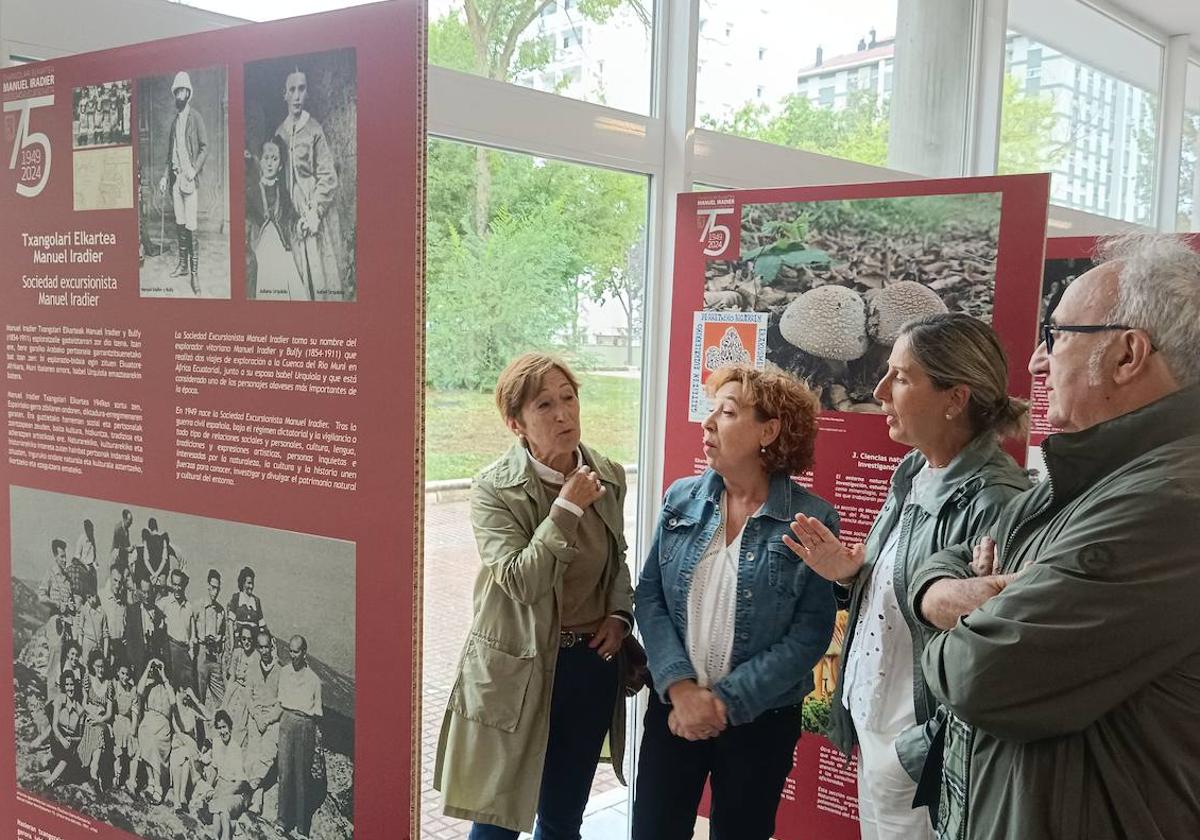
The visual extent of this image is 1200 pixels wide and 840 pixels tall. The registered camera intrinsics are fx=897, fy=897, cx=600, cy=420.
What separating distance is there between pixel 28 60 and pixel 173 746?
1417 millimetres

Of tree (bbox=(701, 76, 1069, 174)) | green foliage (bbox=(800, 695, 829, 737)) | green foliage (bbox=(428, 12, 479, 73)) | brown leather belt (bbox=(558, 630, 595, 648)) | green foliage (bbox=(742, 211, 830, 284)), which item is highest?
tree (bbox=(701, 76, 1069, 174))

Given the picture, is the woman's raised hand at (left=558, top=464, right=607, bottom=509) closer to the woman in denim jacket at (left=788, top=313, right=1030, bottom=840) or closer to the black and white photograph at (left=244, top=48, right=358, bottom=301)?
the woman in denim jacket at (left=788, top=313, right=1030, bottom=840)

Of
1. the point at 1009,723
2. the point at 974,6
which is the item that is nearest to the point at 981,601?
the point at 1009,723

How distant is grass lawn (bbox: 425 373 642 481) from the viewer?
275 cm

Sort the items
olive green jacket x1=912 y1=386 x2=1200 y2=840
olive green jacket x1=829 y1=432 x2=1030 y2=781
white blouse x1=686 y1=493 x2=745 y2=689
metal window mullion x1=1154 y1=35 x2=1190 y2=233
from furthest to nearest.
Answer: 1. metal window mullion x1=1154 y1=35 x2=1190 y2=233
2. white blouse x1=686 y1=493 x2=745 y2=689
3. olive green jacket x1=829 y1=432 x2=1030 y2=781
4. olive green jacket x1=912 y1=386 x2=1200 y2=840

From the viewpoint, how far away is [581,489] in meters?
2.14

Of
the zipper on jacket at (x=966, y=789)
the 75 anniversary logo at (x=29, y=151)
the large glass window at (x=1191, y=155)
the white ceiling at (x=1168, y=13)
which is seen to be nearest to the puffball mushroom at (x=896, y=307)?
the zipper on jacket at (x=966, y=789)

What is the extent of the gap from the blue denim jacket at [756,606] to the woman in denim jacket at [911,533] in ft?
0.27

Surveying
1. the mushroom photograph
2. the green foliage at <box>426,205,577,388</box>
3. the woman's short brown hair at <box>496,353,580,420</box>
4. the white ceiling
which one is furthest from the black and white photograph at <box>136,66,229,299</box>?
the white ceiling

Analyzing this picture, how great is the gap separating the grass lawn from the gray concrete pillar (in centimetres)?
221

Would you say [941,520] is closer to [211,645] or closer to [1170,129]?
[211,645]

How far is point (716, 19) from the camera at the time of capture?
3.42 meters

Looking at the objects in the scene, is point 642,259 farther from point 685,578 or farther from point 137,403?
point 137,403

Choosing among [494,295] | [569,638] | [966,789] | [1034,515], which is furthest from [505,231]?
[966,789]
